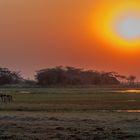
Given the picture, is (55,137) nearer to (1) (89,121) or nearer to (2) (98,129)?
(2) (98,129)

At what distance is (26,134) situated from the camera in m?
24.5

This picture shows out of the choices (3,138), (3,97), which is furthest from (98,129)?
(3,97)

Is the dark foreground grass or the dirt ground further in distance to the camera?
the dark foreground grass

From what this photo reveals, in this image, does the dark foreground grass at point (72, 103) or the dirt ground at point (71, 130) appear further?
the dark foreground grass at point (72, 103)

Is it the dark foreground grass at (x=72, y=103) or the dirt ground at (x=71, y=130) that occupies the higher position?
the dark foreground grass at (x=72, y=103)

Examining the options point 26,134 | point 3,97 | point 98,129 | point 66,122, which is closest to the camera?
point 26,134

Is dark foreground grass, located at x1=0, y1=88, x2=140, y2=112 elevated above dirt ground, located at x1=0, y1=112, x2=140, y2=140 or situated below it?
above

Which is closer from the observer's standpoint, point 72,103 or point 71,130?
point 71,130

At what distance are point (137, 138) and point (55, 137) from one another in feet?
12.4

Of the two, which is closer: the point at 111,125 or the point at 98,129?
the point at 98,129

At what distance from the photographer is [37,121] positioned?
104ft

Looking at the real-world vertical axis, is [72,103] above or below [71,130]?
above

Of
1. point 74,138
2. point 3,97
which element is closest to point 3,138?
point 74,138

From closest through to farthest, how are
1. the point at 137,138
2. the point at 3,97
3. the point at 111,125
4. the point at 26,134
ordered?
the point at 137,138
the point at 26,134
the point at 111,125
the point at 3,97
